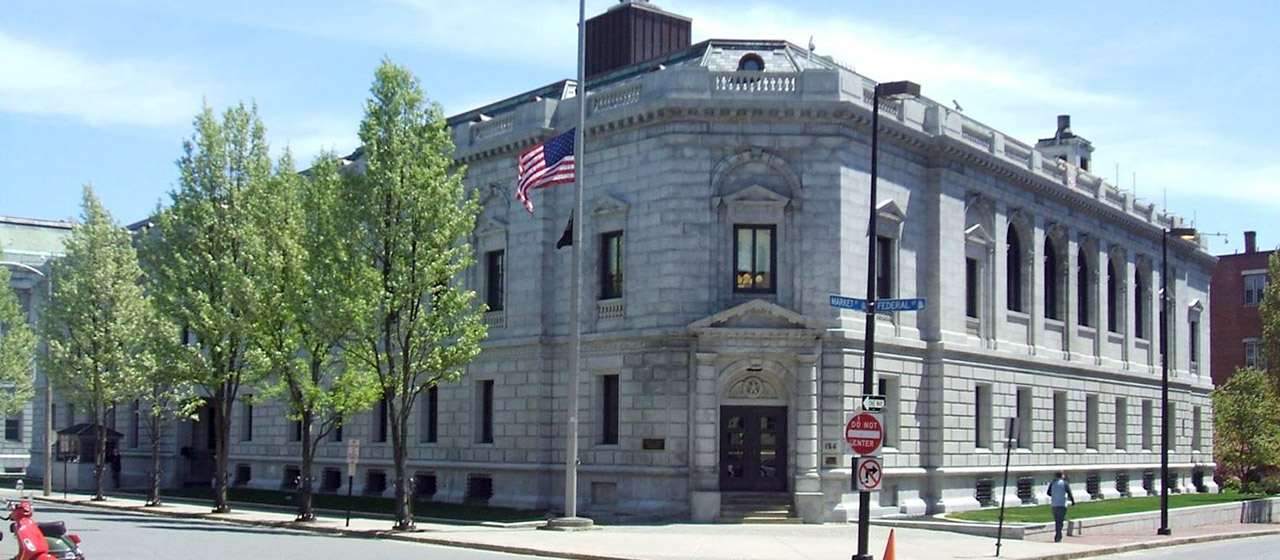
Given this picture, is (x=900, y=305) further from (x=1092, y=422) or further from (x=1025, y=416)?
(x=1092, y=422)

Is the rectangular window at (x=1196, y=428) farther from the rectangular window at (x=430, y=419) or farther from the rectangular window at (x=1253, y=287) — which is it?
the rectangular window at (x=430, y=419)

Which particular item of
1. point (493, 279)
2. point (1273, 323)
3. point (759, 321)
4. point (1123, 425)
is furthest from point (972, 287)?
point (1273, 323)

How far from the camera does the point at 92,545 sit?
97.6ft

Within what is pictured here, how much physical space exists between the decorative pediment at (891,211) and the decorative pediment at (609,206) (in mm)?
7326

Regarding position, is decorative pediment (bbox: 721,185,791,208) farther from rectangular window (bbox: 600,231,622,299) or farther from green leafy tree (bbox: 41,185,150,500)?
green leafy tree (bbox: 41,185,150,500)

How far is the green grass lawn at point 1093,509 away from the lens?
130 ft

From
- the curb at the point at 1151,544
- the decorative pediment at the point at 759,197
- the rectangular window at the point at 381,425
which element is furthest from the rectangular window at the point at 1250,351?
the rectangular window at the point at 381,425

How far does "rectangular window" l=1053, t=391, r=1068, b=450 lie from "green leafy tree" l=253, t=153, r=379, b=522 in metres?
24.9

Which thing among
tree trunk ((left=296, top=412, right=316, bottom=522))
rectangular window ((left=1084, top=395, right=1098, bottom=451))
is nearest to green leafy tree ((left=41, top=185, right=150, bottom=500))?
tree trunk ((left=296, top=412, right=316, bottom=522))

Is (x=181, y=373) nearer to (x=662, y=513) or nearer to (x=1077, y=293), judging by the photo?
(x=662, y=513)

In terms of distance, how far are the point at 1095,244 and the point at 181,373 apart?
33073mm

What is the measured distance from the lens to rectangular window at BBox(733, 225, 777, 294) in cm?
3969

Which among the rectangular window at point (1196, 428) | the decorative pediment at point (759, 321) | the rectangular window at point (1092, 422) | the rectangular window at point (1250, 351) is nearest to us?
the decorative pediment at point (759, 321)

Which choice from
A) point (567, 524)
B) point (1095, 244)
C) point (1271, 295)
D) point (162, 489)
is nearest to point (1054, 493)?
point (567, 524)
